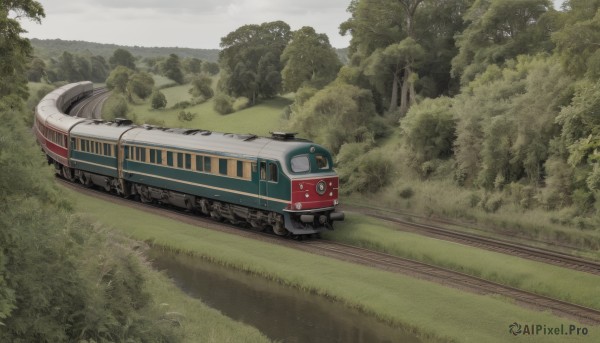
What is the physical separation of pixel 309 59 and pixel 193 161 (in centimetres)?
3381

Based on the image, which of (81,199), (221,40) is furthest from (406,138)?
(221,40)

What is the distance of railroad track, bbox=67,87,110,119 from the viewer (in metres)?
72.6

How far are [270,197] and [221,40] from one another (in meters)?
58.4

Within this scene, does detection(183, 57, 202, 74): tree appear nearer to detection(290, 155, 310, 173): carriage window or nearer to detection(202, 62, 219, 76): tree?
detection(202, 62, 219, 76): tree

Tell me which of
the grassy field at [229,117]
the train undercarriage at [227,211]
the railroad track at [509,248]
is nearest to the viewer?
the railroad track at [509,248]

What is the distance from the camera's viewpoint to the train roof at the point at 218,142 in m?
28.0

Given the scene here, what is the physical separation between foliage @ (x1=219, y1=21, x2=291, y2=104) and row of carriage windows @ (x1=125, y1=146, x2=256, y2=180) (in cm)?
4164

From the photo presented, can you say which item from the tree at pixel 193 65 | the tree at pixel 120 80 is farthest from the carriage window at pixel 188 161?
the tree at pixel 193 65

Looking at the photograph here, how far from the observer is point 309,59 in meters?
63.0

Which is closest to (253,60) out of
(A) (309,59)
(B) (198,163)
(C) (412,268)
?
(A) (309,59)

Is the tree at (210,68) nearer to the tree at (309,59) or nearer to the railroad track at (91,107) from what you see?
the railroad track at (91,107)

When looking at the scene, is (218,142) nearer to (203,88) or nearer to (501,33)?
(501,33)

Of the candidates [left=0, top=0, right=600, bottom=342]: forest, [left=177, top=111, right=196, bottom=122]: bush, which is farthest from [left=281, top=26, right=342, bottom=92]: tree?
[left=177, top=111, right=196, bottom=122]: bush

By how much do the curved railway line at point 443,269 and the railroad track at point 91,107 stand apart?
135ft
